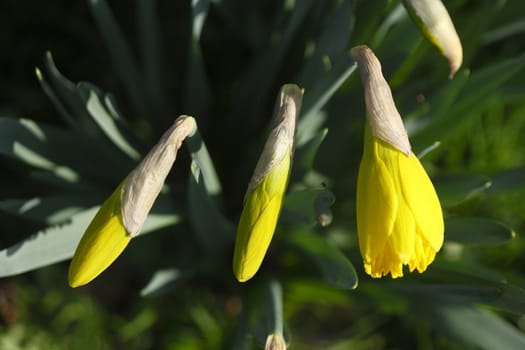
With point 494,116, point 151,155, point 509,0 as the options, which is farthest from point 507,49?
point 151,155

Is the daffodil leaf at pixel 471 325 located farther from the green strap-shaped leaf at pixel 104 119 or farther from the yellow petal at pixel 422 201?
the green strap-shaped leaf at pixel 104 119

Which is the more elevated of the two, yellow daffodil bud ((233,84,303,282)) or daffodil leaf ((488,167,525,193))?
yellow daffodil bud ((233,84,303,282))

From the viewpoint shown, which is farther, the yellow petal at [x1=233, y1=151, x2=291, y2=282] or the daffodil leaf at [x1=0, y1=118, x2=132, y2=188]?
the daffodil leaf at [x1=0, y1=118, x2=132, y2=188]

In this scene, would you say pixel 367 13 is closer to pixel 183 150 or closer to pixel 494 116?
pixel 183 150

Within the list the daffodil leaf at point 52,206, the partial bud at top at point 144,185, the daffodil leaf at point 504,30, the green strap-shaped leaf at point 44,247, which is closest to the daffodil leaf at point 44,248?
the green strap-shaped leaf at point 44,247

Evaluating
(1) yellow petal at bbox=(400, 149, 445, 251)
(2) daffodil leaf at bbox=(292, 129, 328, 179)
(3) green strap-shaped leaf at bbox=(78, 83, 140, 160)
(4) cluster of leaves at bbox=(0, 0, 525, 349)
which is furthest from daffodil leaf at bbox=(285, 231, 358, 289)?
(3) green strap-shaped leaf at bbox=(78, 83, 140, 160)

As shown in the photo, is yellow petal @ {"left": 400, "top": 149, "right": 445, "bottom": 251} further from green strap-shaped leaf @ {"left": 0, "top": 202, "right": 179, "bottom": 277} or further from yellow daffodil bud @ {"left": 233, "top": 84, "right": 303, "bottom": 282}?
green strap-shaped leaf @ {"left": 0, "top": 202, "right": 179, "bottom": 277}

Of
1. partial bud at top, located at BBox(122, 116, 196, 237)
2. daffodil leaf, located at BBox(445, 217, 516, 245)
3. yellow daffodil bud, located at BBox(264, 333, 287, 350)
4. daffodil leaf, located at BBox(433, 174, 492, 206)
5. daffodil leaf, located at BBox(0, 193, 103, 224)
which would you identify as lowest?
daffodil leaf, located at BBox(445, 217, 516, 245)
